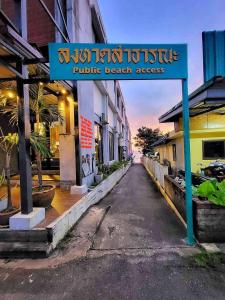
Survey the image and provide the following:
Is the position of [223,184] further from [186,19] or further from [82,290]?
[186,19]

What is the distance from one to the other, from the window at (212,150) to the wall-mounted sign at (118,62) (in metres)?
7.95

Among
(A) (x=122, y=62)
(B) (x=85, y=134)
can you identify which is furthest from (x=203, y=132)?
(A) (x=122, y=62)

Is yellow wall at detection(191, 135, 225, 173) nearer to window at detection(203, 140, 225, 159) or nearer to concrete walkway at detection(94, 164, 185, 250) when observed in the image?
window at detection(203, 140, 225, 159)

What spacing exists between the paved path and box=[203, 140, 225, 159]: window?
7154 mm

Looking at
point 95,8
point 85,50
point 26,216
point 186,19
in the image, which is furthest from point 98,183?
point 186,19

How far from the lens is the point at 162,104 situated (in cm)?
3853

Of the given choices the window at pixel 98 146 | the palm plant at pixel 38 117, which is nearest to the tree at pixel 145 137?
the window at pixel 98 146

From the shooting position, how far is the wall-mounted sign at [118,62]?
4.18 meters

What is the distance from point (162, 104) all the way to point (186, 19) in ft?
80.7

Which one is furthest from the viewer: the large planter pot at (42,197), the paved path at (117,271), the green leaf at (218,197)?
the large planter pot at (42,197)

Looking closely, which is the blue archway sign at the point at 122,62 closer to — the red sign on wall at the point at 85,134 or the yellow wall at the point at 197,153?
the red sign on wall at the point at 85,134

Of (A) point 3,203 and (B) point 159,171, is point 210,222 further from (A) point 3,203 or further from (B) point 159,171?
(B) point 159,171

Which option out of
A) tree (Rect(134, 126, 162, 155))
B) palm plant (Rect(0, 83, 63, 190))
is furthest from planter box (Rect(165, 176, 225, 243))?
tree (Rect(134, 126, 162, 155))

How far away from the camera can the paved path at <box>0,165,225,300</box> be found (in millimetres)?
2828
